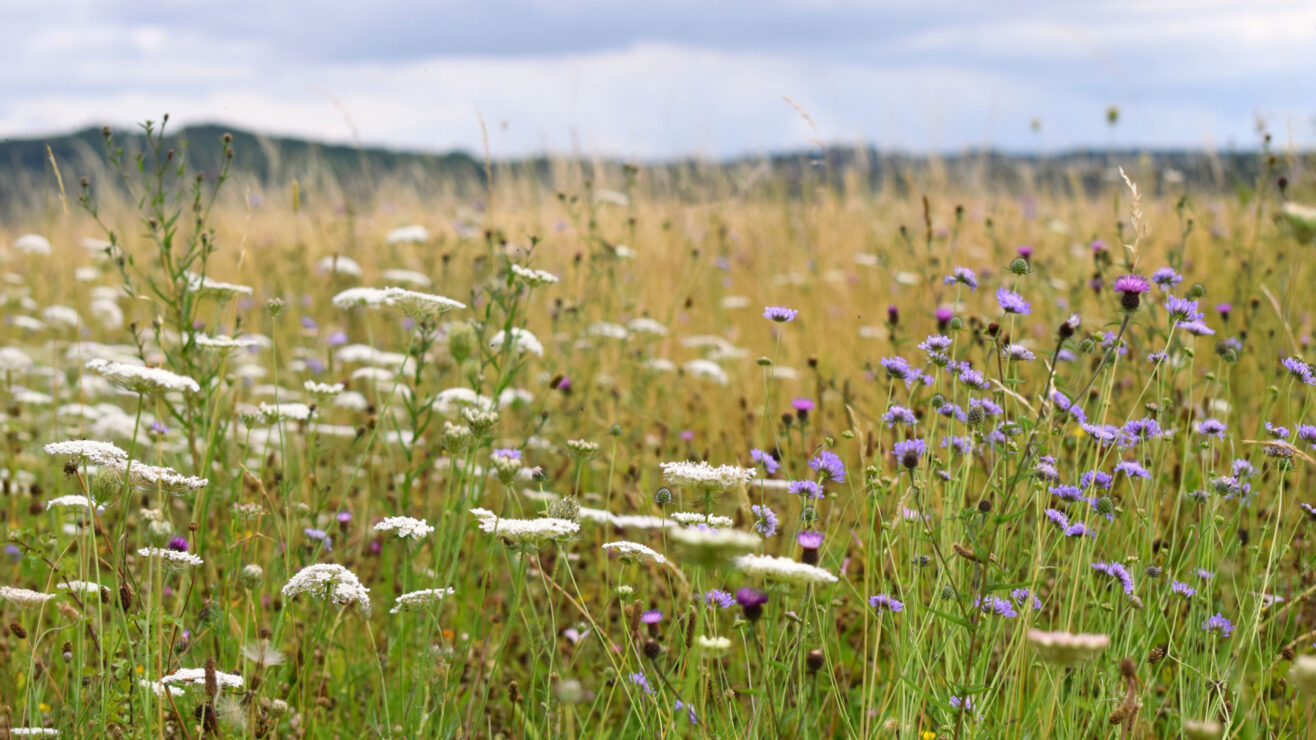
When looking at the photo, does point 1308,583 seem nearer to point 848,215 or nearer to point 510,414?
point 510,414

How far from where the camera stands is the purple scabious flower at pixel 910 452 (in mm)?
1508

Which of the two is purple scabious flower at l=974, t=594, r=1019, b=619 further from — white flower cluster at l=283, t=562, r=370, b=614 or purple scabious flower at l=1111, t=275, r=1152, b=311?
white flower cluster at l=283, t=562, r=370, b=614

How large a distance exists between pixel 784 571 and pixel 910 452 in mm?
399

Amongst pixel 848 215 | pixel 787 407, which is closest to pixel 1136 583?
pixel 787 407

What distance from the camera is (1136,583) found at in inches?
74.2

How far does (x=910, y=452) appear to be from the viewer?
151 cm

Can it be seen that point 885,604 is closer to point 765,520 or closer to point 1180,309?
point 765,520

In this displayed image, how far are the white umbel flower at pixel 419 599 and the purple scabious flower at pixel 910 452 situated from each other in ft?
2.66

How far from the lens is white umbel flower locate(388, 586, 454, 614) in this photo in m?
1.61

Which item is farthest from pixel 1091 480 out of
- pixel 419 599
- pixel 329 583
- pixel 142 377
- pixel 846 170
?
pixel 846 170

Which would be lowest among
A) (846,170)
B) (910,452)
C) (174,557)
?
(174,557)

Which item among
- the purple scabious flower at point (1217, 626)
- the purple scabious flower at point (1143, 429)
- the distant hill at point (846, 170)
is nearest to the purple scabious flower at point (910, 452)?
the purple scabious flower at point (1143, 429)

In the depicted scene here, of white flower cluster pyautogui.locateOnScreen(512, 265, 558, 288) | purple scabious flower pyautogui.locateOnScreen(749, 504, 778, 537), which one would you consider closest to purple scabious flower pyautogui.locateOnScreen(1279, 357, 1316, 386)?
purple scabious flower pyautogui.locateOnScreen(749, 504, 778, 537)

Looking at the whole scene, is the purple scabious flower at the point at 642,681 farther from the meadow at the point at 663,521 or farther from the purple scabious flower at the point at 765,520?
the purple scabious flower at the point at 765,520
